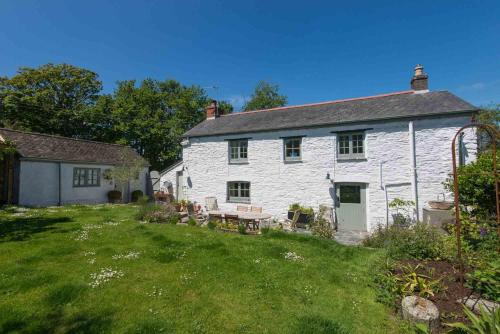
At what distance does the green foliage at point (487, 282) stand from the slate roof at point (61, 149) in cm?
2173

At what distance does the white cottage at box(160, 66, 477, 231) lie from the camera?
34.9 ft

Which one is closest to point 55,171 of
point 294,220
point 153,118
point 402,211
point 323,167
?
point 153,118

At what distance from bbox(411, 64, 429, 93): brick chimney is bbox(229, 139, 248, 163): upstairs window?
9.56m

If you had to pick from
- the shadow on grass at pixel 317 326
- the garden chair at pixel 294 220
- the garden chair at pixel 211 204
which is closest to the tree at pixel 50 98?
the garden chair at pixel 211 204

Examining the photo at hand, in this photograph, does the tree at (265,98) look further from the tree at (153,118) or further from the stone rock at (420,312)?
the stone rock at (420,312)

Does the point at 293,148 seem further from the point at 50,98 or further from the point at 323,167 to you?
the point at 50,98

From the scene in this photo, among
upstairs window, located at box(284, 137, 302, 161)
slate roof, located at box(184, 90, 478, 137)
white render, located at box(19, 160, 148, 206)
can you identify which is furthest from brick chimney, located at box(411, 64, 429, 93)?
white render, located at box(19, 160, 148, 206)

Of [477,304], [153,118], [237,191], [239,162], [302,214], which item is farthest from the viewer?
[153,118]

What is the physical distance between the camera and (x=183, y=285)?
213 inches

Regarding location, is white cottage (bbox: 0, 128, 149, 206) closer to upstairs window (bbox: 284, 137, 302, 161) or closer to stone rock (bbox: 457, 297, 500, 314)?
upstairs window (bbox: 284, 137, 302, 161)

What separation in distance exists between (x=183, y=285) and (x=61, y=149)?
764 inches

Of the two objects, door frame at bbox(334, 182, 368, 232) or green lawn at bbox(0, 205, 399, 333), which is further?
door frame at bbox(334, 182, 368, 232)

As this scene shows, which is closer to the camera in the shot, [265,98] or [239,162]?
[239,162]

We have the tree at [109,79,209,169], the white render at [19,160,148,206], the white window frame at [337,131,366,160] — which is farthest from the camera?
the tree at [109,79,209,169]
